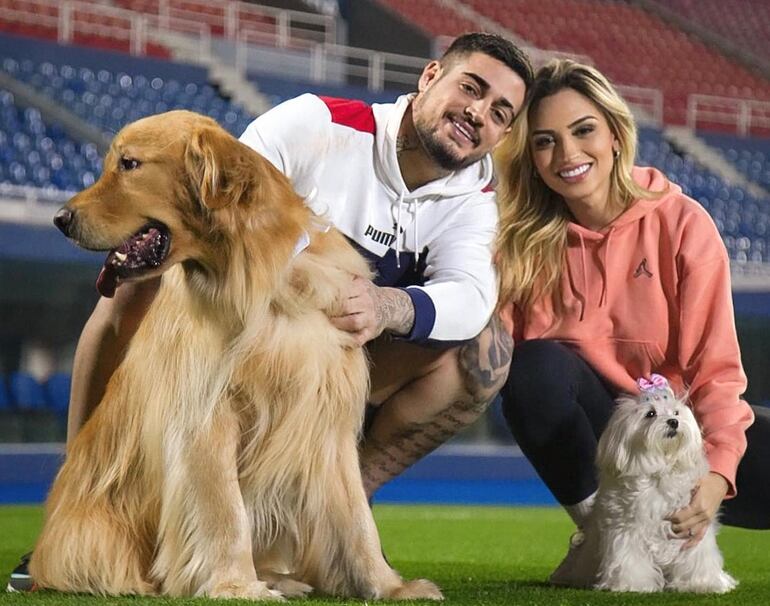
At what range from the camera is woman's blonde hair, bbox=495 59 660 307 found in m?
3.72

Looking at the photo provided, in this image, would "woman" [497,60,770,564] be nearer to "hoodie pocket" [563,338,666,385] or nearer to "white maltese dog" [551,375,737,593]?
"hoodie pocket" [563,338,666,385]

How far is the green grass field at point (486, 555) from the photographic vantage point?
303cm

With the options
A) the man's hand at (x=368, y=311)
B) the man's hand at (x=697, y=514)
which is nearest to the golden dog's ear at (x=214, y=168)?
the man's hand at (x=368, y=311)

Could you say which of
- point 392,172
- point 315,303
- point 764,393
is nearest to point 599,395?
point 392,172

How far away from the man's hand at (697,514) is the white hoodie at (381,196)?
74 cm

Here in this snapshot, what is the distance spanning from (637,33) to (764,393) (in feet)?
28.6

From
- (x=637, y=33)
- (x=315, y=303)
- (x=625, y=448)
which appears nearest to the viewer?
(x=315, y=303)

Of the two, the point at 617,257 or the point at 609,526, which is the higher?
the point at 617,257

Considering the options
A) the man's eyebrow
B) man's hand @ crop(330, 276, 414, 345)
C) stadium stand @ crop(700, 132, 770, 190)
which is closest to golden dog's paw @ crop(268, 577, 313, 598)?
man's hand @ crop(330, 276, 414, 345)

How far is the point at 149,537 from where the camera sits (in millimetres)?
3027

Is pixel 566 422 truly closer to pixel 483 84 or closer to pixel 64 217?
pixel 483 84

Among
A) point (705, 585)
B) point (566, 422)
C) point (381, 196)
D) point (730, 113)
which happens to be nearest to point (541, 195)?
point (381, 196)

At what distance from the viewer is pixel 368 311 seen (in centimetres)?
301

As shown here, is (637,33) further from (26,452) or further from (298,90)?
(26,452)
